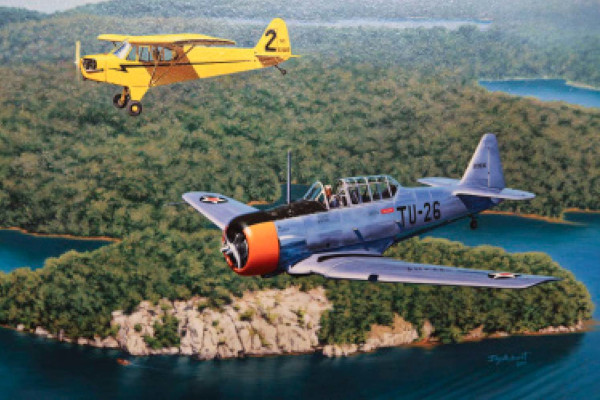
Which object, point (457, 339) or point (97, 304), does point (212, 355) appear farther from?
point (457, 339)

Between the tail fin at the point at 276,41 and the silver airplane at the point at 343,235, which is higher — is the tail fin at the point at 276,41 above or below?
above

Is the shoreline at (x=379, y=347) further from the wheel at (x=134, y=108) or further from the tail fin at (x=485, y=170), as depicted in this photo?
the wheel at (x=134, y=108)

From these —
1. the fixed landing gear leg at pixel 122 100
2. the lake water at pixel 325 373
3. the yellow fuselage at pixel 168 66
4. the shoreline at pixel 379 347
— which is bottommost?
the lake water at pixel 325 373

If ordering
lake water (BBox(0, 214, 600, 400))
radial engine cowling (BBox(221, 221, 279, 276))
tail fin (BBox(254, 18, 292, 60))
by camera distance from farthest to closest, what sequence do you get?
lake water (BBox(0, 214, 600, 400)), tail fin (BBox(254, 18, 292, 60)), radial engine cowling (BBox(221, 221, 279, 276))

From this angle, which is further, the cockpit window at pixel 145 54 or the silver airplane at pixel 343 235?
the cockpit window at pixel 145 54

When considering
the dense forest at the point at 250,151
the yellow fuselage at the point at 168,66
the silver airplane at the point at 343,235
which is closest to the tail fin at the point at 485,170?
the silver airplane at the point at 343,235

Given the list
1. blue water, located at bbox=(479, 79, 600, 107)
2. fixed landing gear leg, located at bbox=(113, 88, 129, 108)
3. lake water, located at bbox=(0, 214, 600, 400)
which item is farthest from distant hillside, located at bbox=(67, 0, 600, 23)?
fixed landing gear leg, located at bbox=(113, 88, 129, 108)

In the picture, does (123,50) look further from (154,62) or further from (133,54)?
(154,62)

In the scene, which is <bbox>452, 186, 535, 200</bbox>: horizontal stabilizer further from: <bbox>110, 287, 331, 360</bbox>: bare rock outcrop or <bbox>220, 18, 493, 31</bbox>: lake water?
<bbox>220, 18, 493, 31</bbox>: lake water
